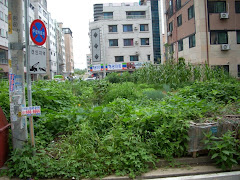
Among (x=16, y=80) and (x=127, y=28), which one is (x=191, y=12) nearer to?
(x=127, y=28)

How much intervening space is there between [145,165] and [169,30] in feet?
97.8

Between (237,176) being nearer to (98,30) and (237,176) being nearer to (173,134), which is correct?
(173,134)

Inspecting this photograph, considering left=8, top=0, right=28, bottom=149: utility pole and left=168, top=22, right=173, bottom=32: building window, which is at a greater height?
left=168, top=22, right=173, bottom=32: building window

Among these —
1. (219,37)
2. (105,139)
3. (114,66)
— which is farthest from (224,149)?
(114,66)

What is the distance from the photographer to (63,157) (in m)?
4.66

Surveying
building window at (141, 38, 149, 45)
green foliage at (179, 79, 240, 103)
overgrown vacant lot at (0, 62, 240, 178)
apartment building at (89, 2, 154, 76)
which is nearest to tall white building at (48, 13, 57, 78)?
apartment building at (89, 2, 154, 76)

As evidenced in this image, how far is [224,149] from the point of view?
4.43m

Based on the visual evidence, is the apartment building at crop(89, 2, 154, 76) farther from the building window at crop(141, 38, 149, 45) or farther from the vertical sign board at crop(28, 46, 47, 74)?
the vertical sign board at crop(28, 46, 47, 74)

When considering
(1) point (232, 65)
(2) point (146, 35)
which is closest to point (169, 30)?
(1) point (232, 65)

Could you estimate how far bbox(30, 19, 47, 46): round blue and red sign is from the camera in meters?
4.46

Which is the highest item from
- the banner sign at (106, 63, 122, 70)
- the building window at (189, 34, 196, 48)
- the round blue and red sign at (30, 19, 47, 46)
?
the building window at (189, 34, 196, 48)

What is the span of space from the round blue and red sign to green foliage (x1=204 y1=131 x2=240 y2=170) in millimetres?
3981

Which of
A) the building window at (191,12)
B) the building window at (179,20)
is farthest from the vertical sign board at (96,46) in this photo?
the building window at (191,12)

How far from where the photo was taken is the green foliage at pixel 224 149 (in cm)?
434
